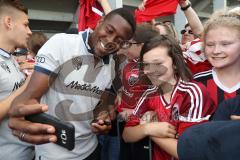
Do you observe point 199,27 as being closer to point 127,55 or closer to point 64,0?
point 127,55

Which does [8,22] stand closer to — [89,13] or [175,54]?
[89,13]

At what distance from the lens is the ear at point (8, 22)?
1845 mm

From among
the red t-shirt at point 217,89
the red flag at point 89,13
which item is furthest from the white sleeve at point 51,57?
the red flag at point 89,13

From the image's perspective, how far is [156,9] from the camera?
254 centimetres

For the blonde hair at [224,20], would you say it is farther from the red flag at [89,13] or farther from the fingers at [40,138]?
the fingers at [40,138]

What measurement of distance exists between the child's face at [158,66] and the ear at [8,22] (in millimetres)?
806

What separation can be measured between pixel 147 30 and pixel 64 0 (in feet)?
28.3

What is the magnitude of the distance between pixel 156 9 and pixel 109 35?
1.15 meters

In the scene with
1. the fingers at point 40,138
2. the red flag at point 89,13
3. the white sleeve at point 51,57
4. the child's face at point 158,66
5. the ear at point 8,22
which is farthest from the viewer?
the red flag at point 89,13

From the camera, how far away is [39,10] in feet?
31.3

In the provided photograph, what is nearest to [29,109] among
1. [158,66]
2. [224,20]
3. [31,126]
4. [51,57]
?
[31,126]

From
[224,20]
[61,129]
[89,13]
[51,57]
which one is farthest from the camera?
[89,13]

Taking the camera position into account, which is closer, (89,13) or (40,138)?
(40,138)

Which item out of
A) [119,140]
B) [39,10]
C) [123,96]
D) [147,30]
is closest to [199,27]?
[147,30]
